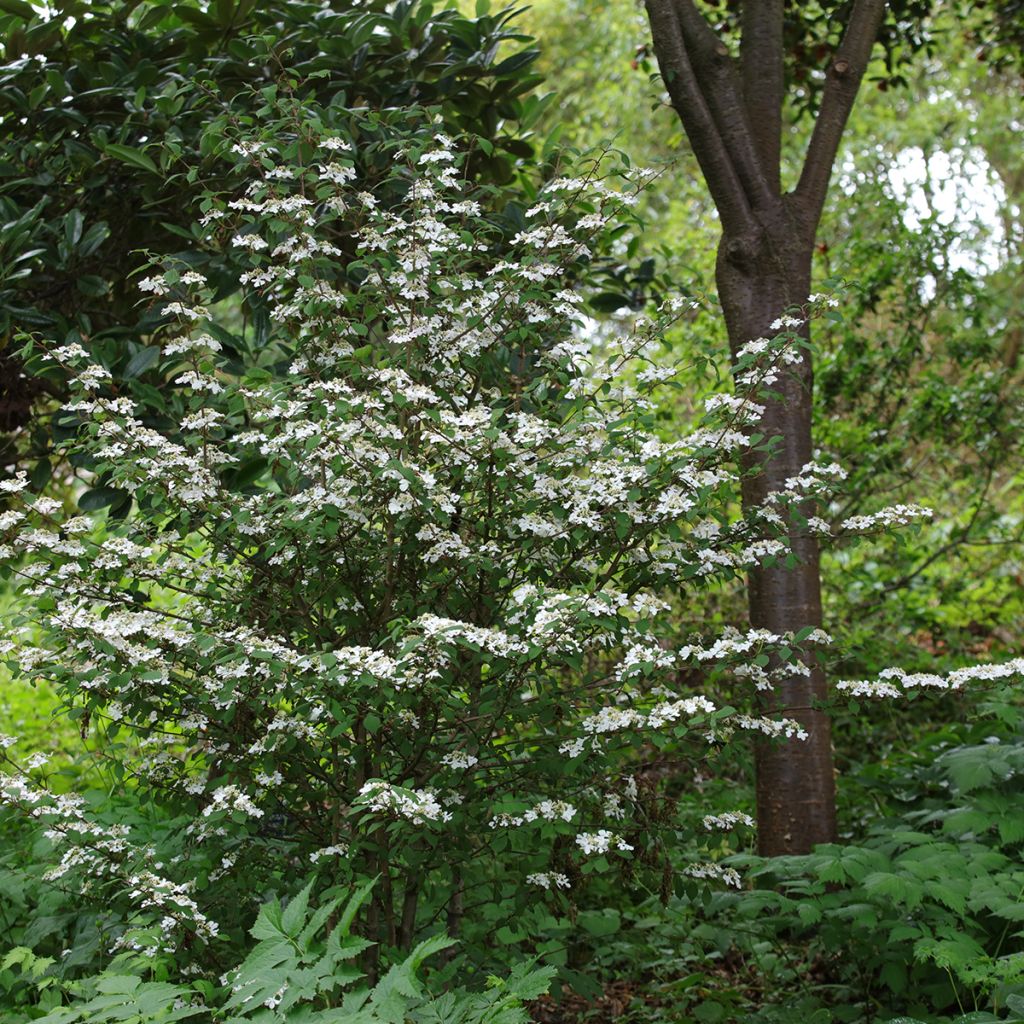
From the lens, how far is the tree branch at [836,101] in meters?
3.87

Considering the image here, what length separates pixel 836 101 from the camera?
13.1 feet

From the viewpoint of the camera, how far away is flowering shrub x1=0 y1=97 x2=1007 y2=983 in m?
2.52

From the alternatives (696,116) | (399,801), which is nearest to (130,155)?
(696,116)

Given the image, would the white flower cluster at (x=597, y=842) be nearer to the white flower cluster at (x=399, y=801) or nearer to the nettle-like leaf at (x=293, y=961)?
the white flower cluster at (x=399, y=801)

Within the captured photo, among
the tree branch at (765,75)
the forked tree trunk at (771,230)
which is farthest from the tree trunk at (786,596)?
the tree branch at (765,75)

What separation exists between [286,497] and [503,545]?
Result: 57 centimetres

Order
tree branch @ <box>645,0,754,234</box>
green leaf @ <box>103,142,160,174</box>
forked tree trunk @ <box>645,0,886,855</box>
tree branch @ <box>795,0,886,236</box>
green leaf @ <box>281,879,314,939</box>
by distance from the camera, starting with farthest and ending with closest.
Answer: tree branch @ <box>795,0,886,236</box>
tree branch @ <box>645,0,754,234</box>
forked tree trunk @ <box>645,0,886,855</box>
green leaf @ <box>103,142,160,174</box>
green leaf @ <box>281,879,314,939</box>

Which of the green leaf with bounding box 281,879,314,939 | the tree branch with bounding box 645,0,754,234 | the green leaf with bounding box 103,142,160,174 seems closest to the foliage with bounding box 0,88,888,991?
the green leaf with bounding box 281,879,314,939

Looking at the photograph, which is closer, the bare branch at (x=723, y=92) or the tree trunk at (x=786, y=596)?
the tree trunk at (x=786, y=596)

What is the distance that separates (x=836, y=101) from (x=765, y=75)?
265 mm

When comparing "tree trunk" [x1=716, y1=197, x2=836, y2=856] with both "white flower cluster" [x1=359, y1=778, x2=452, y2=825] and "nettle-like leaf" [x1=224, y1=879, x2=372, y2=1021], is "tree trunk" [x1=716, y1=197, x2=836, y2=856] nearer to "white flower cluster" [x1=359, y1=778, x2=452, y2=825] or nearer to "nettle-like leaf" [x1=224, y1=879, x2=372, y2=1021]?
"white flower cluster" [x1=359, y1=778, x2=452, y2=825]

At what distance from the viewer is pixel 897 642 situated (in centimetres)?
553

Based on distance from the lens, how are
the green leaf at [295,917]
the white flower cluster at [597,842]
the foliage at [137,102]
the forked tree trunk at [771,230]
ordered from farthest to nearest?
1. the forked tree trunk at [771,230]
2. the foliage at [137,102]
3. the white flower cluster at [597,842]
4. the green leaf at [295,917]

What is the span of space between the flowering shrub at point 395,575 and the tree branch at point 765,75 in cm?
136
